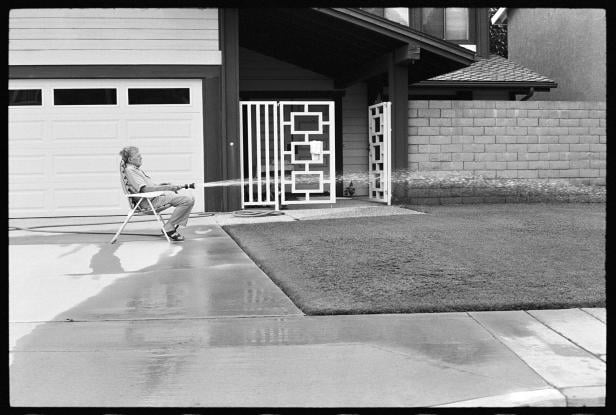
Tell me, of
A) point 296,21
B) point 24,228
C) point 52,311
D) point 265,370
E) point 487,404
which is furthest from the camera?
point 296,21

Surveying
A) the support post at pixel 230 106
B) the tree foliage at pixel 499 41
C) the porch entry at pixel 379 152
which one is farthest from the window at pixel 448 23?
the tree foliage at pixel 499 41

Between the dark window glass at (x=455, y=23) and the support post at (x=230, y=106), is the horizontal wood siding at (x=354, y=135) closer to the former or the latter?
the dark window glass at (x=455, y=23)

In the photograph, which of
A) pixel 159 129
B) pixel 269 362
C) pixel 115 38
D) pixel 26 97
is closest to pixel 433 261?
pixel 269 362

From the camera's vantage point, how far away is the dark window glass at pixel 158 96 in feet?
46.8

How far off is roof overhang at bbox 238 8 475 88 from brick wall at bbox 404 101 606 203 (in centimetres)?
111

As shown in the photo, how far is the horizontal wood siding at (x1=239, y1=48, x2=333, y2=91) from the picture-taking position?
17781mm

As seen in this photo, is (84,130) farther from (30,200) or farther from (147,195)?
(147,195)

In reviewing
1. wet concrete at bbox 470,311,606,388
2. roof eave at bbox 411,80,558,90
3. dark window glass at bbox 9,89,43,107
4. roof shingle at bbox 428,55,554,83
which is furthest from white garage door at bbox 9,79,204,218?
wet concrete at bbox 470,311,606,388

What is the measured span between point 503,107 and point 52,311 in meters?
11.5

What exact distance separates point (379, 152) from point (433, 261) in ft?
28.8

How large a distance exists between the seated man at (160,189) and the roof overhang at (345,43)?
4932 millimetres

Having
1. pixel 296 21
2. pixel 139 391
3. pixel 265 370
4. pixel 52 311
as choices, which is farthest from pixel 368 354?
pixel 296 21
